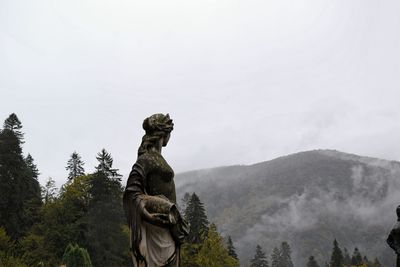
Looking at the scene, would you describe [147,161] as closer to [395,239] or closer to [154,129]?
[154,129]

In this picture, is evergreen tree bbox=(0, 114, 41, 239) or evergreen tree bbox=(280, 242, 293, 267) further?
evergreen tree bbox=(280, 242, 293, 267)

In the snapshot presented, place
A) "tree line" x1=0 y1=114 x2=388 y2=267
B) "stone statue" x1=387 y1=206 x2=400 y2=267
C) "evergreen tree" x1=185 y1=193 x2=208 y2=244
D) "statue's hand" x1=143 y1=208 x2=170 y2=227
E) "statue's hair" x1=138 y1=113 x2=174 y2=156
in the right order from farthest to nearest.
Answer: "evergreen tree" x1=185 y1=193 x2=208 y2=244 → "tree line" x1=0 y1=114 x2=388 y2=267 → "stone statue" x1=387 y1=206 x2=400 y2=267 → "statue's hair" x1=138 y1=113 x2=174 y2=156 → "statue's hand" x1=143 y1=208 x2=170 y2=227

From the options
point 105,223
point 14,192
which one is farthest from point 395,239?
point 14,192

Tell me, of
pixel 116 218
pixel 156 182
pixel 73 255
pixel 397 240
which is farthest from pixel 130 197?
pixel 116 218

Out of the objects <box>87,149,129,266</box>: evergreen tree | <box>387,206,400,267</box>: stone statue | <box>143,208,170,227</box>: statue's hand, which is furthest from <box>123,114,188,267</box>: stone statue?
<box>87,149,129,266</box>: evergreen tree

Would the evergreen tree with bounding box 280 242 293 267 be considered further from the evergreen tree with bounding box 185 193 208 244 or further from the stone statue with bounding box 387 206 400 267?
the stone statue with bounding box 387 206 400 267

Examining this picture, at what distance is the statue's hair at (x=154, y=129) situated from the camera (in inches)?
284

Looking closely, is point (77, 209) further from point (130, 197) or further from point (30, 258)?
point (130, 197)

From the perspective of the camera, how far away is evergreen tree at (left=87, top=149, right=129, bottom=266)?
47.6m

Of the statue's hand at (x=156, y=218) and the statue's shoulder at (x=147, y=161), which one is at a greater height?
the statue's shoulder at (x=147, y=161)

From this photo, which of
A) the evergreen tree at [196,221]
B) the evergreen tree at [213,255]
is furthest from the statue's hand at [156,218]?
the evergreen tree at [196,221]

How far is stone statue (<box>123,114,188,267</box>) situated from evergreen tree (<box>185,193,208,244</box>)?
4581cm

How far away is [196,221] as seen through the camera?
56000 mm

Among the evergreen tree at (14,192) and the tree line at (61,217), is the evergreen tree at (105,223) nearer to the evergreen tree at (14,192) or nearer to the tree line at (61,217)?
the tree line at (61,217)
